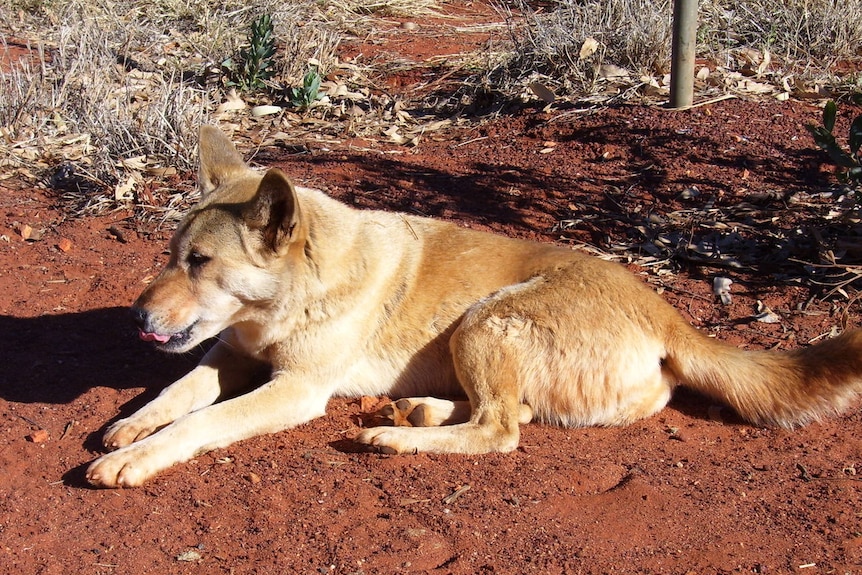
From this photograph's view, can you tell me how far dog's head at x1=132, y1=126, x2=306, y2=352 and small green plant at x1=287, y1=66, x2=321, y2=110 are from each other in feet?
14.7

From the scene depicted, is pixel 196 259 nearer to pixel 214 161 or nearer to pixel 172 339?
pixel 172 339

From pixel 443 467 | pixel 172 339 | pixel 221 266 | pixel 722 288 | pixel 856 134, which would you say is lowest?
pixel 443 467

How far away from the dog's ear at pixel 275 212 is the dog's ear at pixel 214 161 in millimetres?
608

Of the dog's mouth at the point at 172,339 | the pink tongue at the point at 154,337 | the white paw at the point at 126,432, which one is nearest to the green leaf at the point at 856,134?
the dog's mouth at the point at 172,339

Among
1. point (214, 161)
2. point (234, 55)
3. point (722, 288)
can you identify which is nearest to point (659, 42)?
point (722, 288)

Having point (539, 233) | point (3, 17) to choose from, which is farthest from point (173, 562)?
point (3, 17)

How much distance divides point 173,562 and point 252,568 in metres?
0.30

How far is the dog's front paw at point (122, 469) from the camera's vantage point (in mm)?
3725

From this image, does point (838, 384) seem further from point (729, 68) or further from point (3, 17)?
point (3, 17)

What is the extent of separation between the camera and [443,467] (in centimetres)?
396

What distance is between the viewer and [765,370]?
4.13 m

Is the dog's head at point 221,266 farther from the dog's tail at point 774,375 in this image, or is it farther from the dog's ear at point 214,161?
the dog's tail at point 774,375

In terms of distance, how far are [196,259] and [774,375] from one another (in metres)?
2.66

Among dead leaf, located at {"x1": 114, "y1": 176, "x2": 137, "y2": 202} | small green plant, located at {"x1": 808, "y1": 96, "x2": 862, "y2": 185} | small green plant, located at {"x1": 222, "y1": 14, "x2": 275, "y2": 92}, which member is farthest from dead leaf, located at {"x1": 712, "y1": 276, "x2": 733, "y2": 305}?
small green plant, located at {"x1": 222, "y1": 14, "x2": 275, "y2": 92}
